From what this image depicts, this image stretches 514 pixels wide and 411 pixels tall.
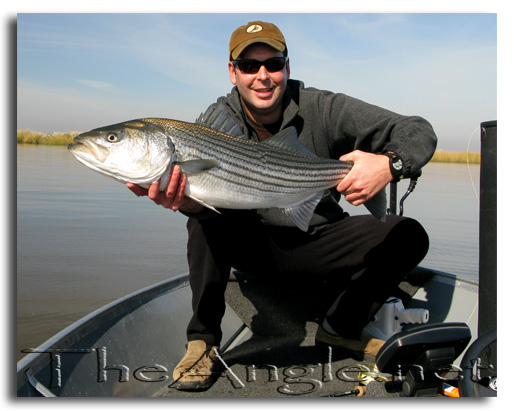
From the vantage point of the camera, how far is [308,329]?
4.00 m

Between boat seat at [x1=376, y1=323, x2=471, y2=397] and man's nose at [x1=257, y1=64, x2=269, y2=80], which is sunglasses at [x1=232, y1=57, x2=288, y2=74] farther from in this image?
boat seat at [x1=376, y1=323, x2=471, y2=397]

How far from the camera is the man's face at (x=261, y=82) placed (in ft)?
10.9

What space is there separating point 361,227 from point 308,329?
3.54 feet

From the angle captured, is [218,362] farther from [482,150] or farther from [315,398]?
[482,150]

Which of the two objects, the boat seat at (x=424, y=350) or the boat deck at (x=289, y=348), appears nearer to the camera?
the boat seat at (x=424, y=350)

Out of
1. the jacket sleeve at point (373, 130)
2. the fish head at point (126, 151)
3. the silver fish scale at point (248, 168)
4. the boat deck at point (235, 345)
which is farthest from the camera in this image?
the jacket sleeve at point (373, 130)

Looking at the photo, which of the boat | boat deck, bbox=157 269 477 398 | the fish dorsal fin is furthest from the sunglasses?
boat deck, bbox=157 269 477 398

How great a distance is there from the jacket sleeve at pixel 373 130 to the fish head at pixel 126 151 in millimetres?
1420

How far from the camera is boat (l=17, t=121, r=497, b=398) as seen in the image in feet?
7.60

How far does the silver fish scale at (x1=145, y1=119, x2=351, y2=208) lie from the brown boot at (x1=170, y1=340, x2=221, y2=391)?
1.14m

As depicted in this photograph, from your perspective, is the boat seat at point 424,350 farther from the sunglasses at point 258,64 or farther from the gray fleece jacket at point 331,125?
the sunglasses at point 258,64

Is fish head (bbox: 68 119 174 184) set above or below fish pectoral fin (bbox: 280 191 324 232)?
above

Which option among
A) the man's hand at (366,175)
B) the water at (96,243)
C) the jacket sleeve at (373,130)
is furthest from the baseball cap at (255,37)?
the water at (96,243)

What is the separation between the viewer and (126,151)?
2492mm
